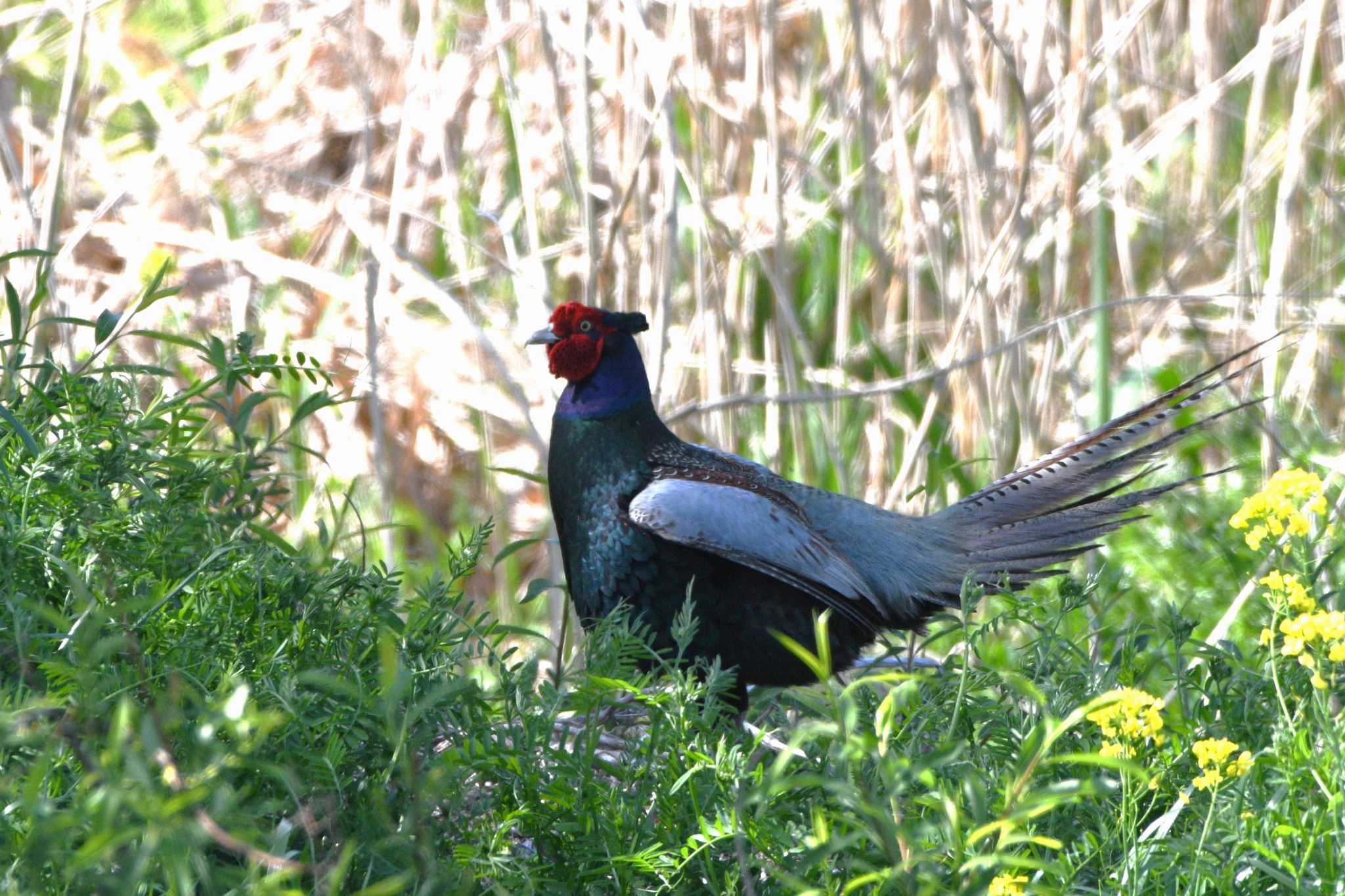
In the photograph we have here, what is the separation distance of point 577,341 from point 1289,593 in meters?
1.70

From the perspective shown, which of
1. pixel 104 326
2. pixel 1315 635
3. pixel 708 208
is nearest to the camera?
pixel 1315 635

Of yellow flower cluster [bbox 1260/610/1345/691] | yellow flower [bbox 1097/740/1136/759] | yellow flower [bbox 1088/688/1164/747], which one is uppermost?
yellow flower cluster [bbox 1260/610/1345/691]

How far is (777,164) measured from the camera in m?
3.61

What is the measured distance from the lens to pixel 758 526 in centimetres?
284

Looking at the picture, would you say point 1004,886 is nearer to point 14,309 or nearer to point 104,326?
→ point 104,326

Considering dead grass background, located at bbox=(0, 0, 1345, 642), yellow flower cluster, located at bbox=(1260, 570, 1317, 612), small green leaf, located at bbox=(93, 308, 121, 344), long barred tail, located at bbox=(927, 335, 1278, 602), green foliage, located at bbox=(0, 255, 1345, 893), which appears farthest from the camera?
dead grass background, located at bbox=(0, 0, 1345, 642)

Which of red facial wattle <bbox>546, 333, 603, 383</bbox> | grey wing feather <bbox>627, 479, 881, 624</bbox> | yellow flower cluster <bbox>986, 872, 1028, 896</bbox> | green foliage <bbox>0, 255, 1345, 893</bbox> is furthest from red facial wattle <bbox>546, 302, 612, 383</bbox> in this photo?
yellow flower cluster <bbox>986, 872, 1028, 896</bbox>

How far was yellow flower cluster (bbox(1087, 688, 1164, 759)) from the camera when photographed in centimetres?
152

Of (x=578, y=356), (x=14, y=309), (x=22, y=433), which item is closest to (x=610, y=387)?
(x=578, y=356)

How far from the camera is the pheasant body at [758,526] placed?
111 inches

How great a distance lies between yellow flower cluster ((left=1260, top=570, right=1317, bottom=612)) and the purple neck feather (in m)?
1.56

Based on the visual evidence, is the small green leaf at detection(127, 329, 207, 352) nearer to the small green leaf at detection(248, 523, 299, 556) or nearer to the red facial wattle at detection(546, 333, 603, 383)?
the small green leaf at detection(248, 523, 299, 556)

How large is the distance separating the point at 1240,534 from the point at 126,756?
12.3ft

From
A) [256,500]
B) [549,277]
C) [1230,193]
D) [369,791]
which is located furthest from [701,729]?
[1230,193]
